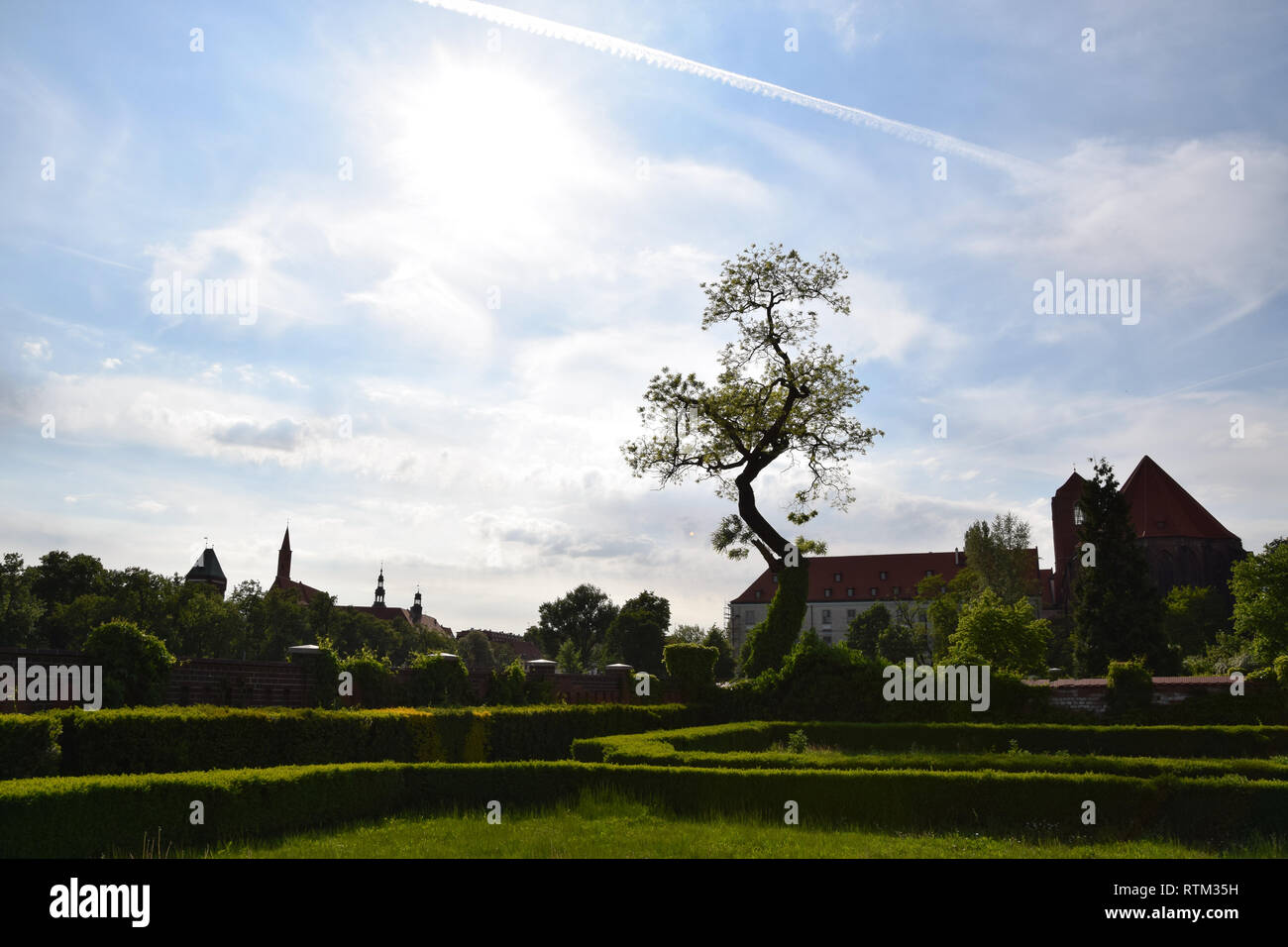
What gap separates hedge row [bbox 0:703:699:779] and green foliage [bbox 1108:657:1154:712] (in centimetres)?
1365

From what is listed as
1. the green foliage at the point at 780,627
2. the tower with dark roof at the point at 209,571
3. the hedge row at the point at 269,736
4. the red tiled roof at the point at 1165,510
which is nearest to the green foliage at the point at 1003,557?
the red tiled roof at the point at 1165,510

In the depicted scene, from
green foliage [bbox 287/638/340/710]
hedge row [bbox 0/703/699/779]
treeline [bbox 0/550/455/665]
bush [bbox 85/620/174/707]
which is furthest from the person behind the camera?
treeline [bbox 0/550/455/665]

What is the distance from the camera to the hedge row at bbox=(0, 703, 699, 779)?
12.9 meters

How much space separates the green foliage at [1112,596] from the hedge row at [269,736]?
34.1 metres

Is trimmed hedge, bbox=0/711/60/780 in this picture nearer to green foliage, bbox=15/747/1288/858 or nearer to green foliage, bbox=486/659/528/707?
green foliage, bbox=15/747/1288/858

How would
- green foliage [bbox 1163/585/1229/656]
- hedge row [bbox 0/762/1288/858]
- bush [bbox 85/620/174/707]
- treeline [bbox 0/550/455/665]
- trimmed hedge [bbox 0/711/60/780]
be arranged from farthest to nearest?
treeline [bbox 0/550/455/665], green foliage [bbox 1163/585/1229/656], bush [bbox 85/620/174/707], trimmed hedge [bbox 0/711/60/780], hedge row [bbox 0/762/1288/858]

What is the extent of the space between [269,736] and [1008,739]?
1713 centimetres

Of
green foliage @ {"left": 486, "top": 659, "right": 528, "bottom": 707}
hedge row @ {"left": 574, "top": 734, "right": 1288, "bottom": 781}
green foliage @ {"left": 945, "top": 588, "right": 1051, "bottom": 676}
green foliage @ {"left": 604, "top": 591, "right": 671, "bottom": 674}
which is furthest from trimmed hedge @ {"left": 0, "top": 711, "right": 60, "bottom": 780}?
green foliage @ {"left": 604, "top": 591, "right": 671, "bottom": 674}

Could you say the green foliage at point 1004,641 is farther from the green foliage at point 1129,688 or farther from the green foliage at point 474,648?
the green foliage at point 474,648

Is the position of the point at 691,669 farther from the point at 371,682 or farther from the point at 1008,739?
the point at 371,682

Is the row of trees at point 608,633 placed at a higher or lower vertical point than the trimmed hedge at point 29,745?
lower

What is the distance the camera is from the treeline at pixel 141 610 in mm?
70062
